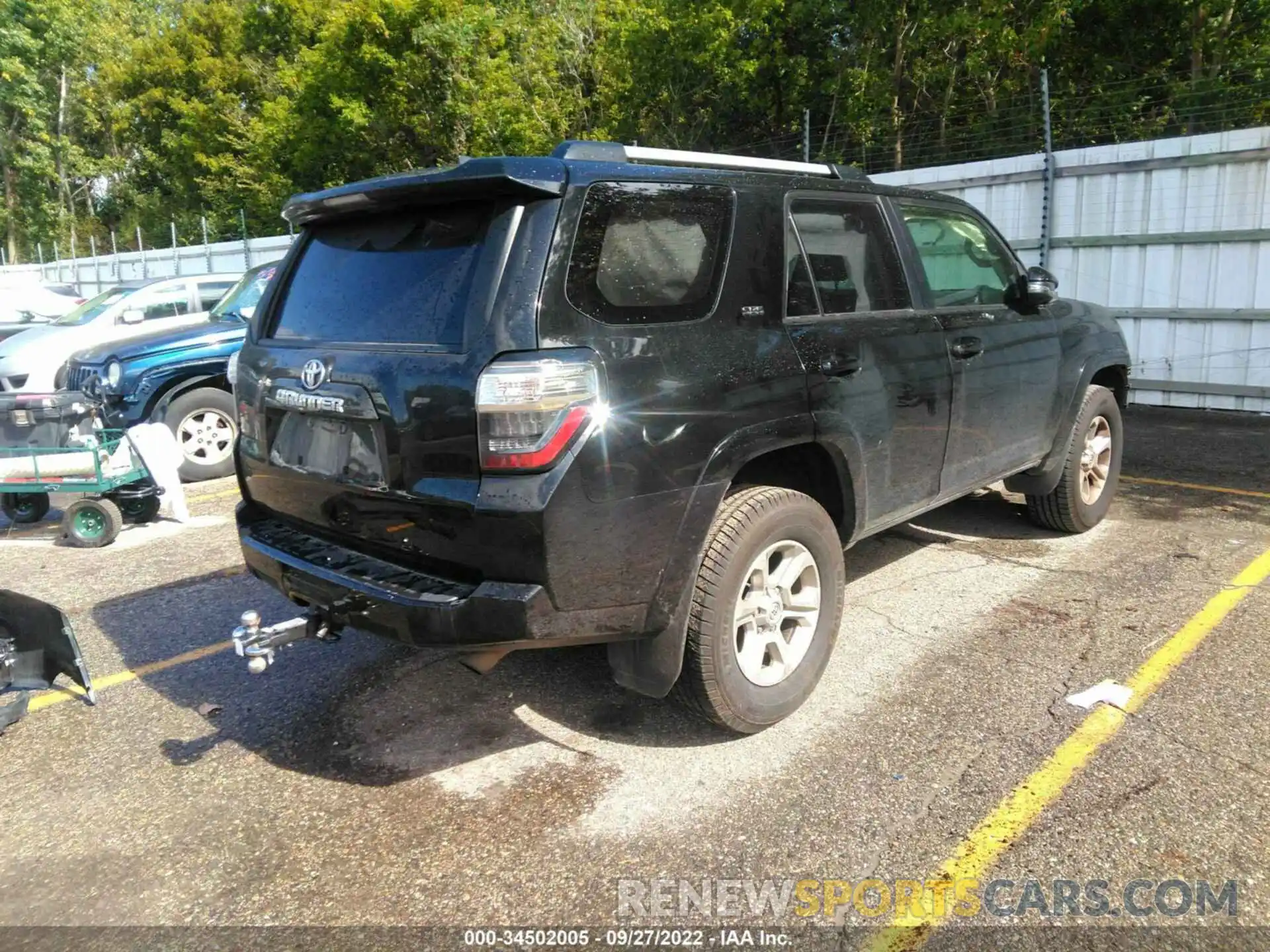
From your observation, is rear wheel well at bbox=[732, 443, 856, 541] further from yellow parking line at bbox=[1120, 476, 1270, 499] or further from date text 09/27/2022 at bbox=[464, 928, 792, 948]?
yellow parking line at bbox=[1120, 476, 1270, 499]

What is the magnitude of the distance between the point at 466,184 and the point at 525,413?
739mm

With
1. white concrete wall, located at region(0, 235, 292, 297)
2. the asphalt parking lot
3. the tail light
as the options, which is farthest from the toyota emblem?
white concrete wall, located at region(0, 235, 292, 297)

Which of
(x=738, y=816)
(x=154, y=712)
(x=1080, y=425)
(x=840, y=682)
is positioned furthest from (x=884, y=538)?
(x=154, y=712)

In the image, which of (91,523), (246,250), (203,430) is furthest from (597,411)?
(246,250)

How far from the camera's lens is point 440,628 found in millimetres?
2670

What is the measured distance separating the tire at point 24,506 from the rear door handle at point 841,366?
590cm

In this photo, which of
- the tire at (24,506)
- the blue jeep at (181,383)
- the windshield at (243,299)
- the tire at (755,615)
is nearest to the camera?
the tire at (755,615)

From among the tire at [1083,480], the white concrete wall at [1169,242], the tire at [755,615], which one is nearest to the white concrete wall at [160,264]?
the white concrete wall at [1169,242]

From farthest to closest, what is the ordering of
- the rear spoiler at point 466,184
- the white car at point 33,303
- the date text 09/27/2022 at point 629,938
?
the white car at point 33,303 → the rear spoiler at point 466,184 → the date text 09/27/2022 at point 629,938

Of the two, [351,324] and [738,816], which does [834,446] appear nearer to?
[738,816]

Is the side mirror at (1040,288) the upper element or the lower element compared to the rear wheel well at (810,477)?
upper

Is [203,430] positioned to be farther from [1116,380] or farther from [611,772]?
[1116,380]

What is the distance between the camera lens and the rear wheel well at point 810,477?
11.0 feet

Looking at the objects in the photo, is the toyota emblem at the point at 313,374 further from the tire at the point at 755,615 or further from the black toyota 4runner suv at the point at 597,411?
the tire at the point at 755,615
